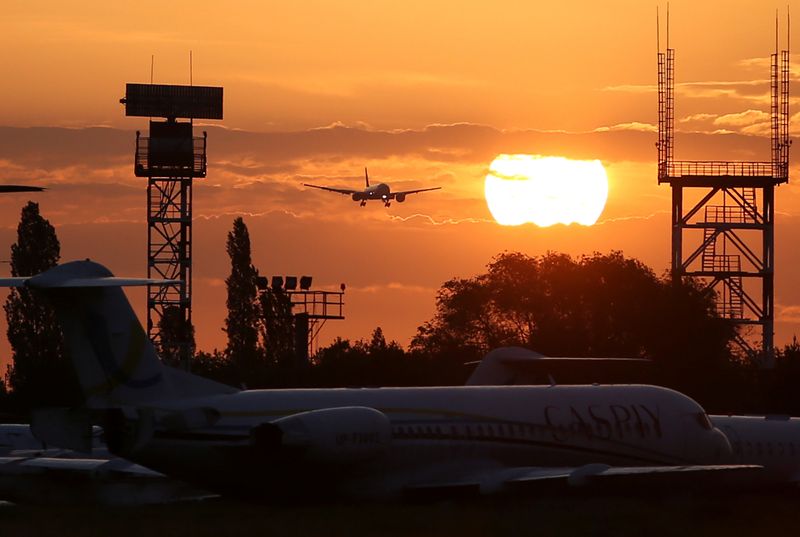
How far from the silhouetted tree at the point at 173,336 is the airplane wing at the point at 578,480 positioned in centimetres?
5221

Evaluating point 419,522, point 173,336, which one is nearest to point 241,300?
point 173,336

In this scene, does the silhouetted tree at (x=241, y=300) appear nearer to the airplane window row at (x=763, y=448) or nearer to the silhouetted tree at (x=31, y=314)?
the silhouetted tree at (x=31, y=314)

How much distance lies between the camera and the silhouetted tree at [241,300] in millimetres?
111312

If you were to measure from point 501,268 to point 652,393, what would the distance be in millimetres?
80638

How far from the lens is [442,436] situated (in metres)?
37.1

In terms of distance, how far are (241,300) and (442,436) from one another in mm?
76052

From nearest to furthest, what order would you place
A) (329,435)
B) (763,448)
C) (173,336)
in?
1. (329,435)
2. (763,448)
3. (173,336)

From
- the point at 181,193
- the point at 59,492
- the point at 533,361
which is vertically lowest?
the point at 59,492

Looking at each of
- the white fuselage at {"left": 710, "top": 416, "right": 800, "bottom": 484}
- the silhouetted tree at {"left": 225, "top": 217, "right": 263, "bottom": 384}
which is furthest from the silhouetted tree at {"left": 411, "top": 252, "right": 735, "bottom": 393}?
the white fuselage at {"left": 710, "top": 416, "right": 800, "bottom": 484}

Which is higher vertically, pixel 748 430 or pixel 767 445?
pixel 748 430

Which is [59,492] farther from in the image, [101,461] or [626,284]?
[626,284]

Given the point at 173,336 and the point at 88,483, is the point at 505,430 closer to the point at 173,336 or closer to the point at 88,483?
the point at 88,483

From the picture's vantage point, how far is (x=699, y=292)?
4050 inches

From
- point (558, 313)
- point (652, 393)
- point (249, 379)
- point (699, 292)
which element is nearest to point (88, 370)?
point (652, 393)
